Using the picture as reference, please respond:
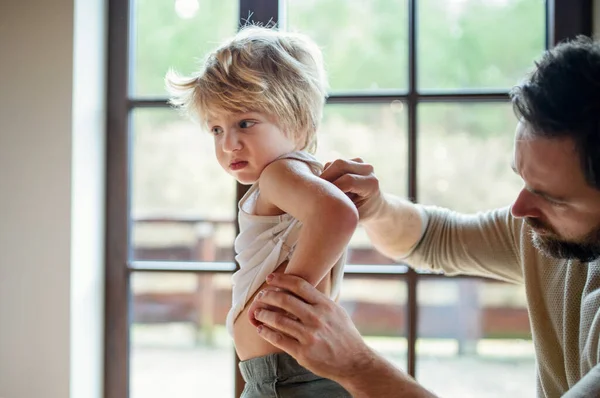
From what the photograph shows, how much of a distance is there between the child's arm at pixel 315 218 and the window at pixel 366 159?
647mm

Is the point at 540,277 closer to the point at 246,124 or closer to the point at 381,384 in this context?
the point at 381,384

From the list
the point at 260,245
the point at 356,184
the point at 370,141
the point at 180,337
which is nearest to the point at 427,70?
the point at 370,141

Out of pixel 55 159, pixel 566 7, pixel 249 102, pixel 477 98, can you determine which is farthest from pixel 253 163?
pixel 566 7

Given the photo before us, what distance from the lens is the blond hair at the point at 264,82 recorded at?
1284 mm

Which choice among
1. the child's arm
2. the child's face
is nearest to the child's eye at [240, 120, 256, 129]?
the child's face

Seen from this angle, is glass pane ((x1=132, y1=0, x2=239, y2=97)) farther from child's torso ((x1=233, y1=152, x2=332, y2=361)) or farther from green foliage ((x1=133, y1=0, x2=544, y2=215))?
child's torso ((x1=233, y1=152, x2=332, y2=361))

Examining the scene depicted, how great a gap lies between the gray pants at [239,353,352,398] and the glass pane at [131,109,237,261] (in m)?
0.69

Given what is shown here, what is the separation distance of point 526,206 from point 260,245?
561 millimetres

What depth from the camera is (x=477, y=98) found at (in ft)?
5.99

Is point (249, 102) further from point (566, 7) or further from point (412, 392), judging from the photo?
point (566, 7)

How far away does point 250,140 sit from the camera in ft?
4.30

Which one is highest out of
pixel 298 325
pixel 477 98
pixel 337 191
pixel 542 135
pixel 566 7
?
pixel 566 7

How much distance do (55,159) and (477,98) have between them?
1234mm

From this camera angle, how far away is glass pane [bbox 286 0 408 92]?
1.86 metres
